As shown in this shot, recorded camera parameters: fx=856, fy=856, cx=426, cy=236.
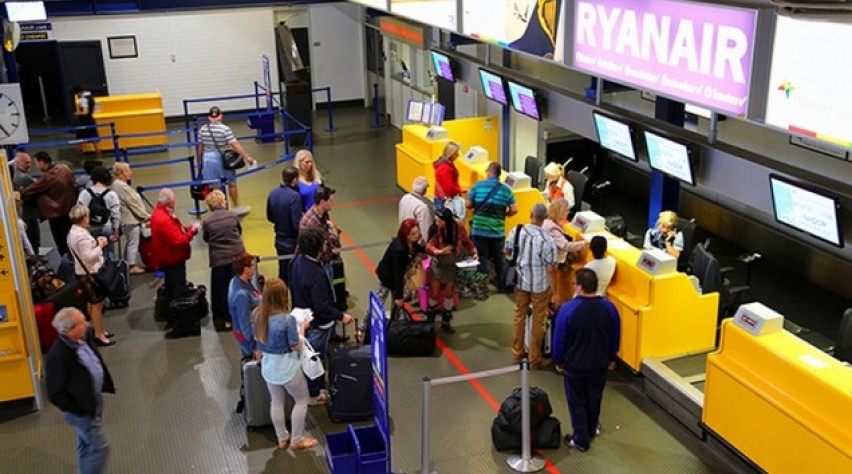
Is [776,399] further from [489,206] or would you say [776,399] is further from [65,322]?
[65,322]

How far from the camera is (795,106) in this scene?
6027mm

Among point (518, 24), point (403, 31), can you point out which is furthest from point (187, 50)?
point (518, 24)

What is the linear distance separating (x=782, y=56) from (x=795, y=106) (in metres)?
0.37

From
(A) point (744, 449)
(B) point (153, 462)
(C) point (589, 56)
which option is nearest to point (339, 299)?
(B) point (153, 462)

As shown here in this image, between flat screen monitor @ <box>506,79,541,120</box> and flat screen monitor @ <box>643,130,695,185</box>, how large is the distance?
2.35 meters

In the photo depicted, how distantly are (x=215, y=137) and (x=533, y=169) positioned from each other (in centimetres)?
463

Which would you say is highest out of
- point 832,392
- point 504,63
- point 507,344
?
point 504,63

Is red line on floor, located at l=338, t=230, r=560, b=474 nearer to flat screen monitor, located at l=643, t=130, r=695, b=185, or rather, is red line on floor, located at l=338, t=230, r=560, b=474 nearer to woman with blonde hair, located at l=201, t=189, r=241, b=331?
woman with blonde hair, located at l=201, t=189, r=241, b=331

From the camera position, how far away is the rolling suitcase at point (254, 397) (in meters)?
7.11

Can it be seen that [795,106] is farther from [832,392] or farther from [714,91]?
[832,392]

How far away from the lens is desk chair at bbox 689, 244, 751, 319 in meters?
8.36

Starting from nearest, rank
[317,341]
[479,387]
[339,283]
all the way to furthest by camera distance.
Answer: [317,341], [479,387], [339,283]

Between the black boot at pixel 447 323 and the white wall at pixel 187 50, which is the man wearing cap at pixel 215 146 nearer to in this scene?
the black boot at pixel 447 323

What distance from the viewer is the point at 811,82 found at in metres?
5.84
